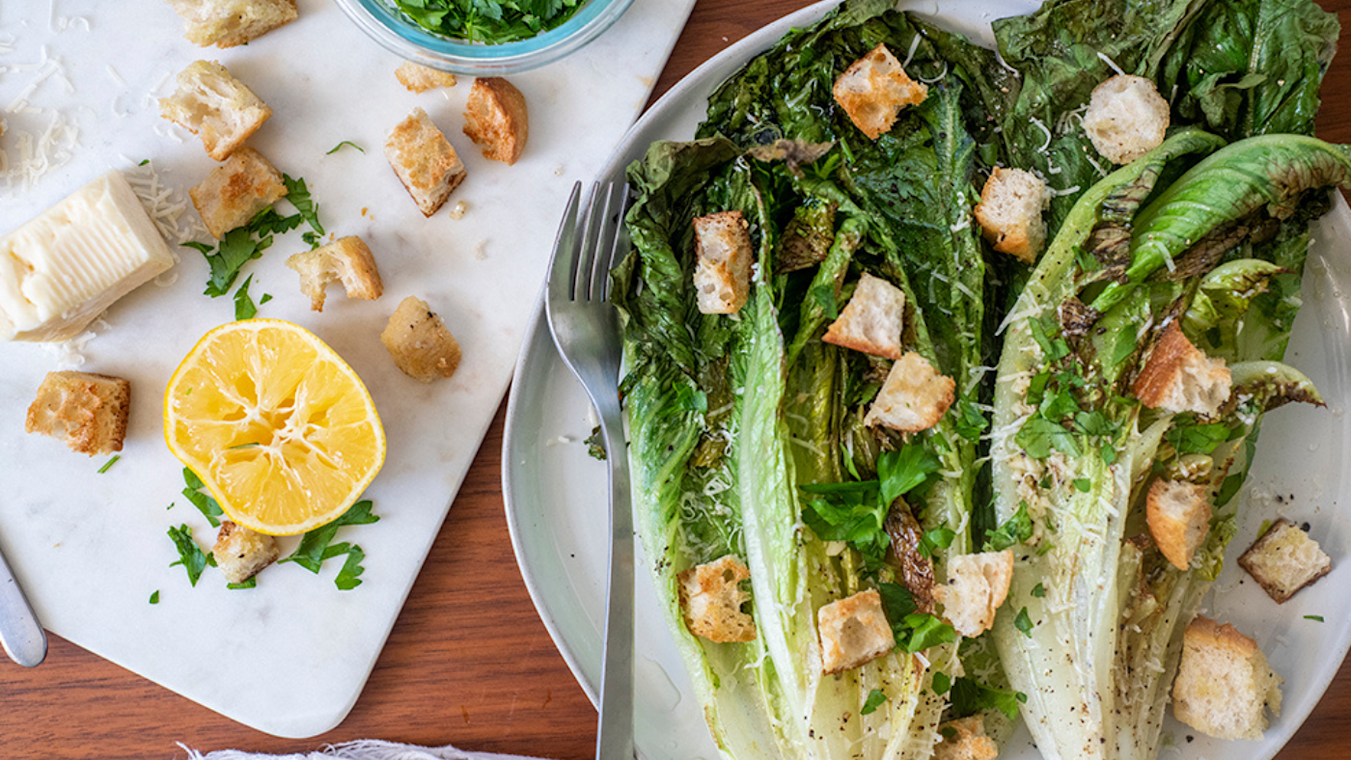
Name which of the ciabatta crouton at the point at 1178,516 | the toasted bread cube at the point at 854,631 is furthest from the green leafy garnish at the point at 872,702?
the ciabatta crouton at the point at 1178,516

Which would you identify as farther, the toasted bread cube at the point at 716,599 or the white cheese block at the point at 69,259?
the white cheese block at the point at 69,259

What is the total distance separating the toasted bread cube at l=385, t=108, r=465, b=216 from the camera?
2111 mm

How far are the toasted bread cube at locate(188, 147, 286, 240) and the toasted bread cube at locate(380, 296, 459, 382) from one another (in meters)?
0.47

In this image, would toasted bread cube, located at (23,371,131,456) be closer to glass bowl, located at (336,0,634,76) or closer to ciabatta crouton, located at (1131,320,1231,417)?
glass bowl, located at (336,0,634,76)

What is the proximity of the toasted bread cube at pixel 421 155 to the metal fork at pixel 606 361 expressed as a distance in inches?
15.8

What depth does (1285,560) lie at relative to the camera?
195 centimetres

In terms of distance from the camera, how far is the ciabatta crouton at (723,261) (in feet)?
5.97

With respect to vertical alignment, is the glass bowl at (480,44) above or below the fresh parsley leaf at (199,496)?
above

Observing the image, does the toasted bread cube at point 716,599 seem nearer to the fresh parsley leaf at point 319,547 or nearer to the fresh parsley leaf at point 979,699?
the fresh parsley leaf at point 979,699

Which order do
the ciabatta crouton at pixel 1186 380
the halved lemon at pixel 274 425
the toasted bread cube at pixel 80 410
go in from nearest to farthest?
the ciabatta crouton at pixel 1186 380, the halved lemon at pixel 274 425, the toasted bread cube at pixel 80 410

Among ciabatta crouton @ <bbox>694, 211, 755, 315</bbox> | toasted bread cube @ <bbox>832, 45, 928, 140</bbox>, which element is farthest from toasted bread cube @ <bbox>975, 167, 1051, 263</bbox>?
ciabatta crouton @ <bbox>694, 211, 755, 315</bbox>

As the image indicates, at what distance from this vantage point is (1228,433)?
5.90ft

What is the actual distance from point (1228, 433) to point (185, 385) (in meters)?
2.44

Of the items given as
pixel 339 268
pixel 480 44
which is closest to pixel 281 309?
pixel 339 268
